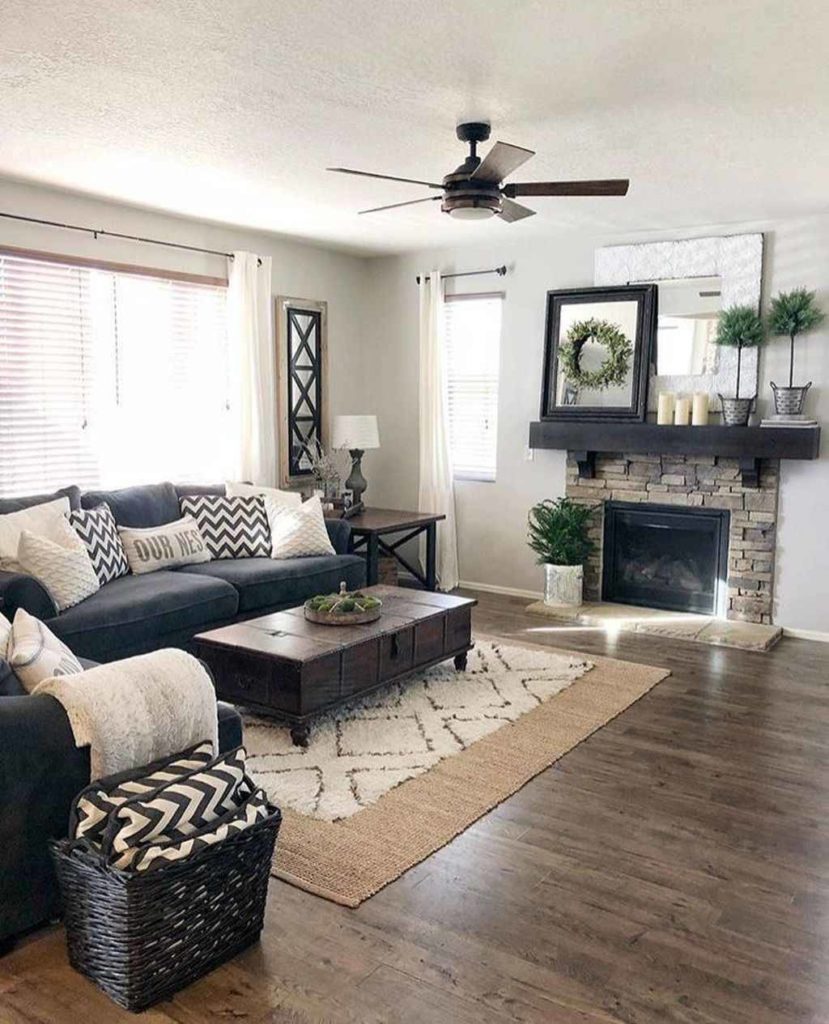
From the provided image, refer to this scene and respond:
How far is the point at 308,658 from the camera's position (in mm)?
3674

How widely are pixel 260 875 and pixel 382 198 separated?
3908 mm

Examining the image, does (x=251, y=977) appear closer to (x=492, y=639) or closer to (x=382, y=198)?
(x=492, y=639)

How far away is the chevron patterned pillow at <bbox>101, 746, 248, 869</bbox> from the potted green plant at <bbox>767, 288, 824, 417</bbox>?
4.29 metres

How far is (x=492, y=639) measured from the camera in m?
5.51

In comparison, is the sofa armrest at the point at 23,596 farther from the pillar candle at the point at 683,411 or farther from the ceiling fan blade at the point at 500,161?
the pillar candle at the point at 683,411

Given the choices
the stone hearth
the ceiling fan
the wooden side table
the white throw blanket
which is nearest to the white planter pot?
the stone hearth

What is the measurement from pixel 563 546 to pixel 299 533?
192 centimetres

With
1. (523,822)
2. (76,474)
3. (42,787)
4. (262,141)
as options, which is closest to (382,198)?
(262,141)

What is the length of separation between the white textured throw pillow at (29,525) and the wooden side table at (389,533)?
76.9 inches

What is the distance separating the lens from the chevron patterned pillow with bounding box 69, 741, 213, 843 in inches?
86.9

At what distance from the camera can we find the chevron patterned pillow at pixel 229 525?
5.40 meters

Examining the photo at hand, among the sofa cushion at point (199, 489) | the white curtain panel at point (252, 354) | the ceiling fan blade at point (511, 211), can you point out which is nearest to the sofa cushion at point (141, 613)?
the sofa cushion at point (199, 489)

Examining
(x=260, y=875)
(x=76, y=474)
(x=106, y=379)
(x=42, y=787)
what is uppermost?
(x=106, y=379)

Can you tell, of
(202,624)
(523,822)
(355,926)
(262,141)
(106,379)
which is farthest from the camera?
(106,379)
